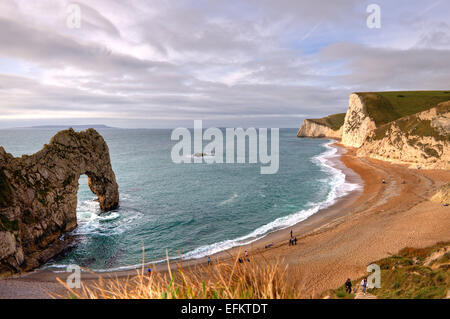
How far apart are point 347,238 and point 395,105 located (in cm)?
10865

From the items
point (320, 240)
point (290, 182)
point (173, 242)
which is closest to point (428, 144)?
point (290, 182)

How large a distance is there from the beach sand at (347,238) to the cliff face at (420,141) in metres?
14.7

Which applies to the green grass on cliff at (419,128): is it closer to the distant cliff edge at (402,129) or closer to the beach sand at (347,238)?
the distant cliff edge at (402,129)

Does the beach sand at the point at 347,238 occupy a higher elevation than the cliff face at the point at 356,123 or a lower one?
lower

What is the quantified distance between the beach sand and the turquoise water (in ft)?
7.56

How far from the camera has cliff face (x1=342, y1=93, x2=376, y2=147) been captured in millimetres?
97125

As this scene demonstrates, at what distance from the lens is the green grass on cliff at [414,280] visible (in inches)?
A: 389

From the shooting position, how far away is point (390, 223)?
91.2ft

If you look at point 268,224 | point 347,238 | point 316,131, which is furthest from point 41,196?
point 316,131

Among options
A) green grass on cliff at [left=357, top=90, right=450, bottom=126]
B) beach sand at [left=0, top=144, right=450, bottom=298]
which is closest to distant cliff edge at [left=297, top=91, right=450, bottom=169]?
green grass on cliff at [left=357, top=90, right=450, bottom=126]

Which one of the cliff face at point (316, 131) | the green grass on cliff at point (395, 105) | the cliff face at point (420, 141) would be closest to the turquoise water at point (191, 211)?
the cliff face at point (420, 141)

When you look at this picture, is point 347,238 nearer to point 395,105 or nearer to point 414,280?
point 414,280
